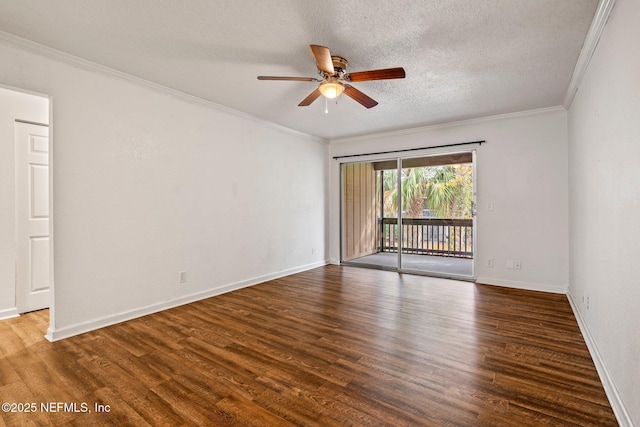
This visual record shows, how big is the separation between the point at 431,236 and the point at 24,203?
6.04 metres

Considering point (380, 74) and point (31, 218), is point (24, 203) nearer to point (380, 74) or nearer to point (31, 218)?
point (31, 218)

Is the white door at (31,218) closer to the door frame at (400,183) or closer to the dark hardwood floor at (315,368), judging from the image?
the dark hardwood floor at (315,368)

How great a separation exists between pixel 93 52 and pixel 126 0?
100 centimetres

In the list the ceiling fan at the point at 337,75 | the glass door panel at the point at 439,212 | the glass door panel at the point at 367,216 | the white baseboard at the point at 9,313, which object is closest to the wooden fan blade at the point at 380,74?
the ceiling fan at the point at 337,75

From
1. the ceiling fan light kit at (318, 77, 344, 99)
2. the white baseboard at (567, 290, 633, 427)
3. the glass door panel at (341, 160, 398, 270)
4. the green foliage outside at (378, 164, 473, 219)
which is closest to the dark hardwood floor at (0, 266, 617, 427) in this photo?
the white baseboard at (567, 290, 633, 427)

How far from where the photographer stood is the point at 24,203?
3465 millimetres

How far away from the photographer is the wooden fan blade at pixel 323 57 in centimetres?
219

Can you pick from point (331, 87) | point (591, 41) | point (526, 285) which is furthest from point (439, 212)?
point (331, 87)

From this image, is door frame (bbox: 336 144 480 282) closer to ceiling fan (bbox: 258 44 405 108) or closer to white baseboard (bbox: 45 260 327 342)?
white baseboard (bbox: 45 260 327 342)

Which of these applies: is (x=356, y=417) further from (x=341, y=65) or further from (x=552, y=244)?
(x=552, y=244)

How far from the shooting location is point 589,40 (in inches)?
93.9

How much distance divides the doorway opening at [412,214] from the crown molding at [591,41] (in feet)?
5.72

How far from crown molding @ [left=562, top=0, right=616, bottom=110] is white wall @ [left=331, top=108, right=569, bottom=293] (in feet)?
3.01

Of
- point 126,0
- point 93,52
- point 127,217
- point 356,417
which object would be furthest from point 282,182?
point 356,417
